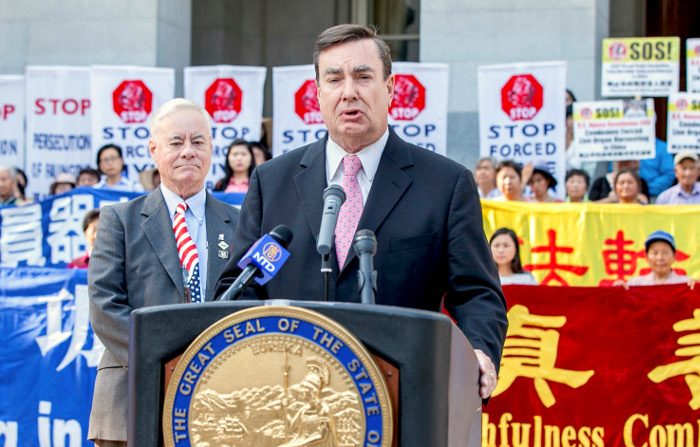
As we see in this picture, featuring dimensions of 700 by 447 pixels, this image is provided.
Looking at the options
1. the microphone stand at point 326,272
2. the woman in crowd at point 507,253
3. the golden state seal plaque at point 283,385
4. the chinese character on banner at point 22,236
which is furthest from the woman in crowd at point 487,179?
the golden state seal plaque at point 283,385

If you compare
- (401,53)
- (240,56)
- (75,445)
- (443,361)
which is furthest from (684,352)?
(240,56)

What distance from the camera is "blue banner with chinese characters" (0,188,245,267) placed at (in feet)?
35.1

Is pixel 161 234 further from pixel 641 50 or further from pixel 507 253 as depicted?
pixel 641 50

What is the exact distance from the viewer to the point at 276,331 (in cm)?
306

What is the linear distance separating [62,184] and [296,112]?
2233mm

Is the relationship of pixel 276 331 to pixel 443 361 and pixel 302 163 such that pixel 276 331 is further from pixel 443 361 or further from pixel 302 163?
pixel 302 163

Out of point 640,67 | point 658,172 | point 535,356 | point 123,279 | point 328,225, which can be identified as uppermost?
point 640,67

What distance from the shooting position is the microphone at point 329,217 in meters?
3.35

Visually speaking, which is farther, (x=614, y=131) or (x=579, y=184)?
(x=614, y=131)

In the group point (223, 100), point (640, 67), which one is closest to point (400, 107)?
point (223, 100)

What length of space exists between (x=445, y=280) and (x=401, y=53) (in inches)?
514

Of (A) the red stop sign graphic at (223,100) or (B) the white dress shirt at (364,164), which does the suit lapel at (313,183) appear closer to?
(B) the white dress shirt at (364,164)

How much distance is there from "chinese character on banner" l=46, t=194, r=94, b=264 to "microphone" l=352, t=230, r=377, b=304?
7.56 metres

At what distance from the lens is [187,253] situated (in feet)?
16.8
